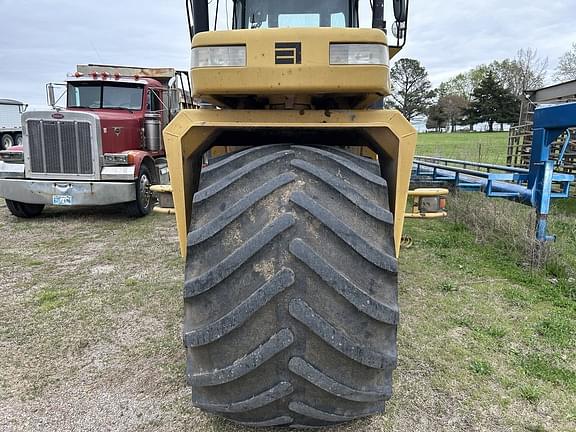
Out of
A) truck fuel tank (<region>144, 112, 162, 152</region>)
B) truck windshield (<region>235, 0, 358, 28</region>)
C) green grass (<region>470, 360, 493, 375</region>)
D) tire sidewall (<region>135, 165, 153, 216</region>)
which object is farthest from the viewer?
truck fuel tank (<region>144, 112, 162, 152</region>)

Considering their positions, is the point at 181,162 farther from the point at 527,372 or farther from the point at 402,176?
the point at 527,372

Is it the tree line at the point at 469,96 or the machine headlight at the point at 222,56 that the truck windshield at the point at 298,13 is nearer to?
the machine headlight at the point at 222,56

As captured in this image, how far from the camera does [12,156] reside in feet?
25.4

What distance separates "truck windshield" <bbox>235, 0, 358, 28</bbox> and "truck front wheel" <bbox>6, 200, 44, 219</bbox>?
657 centimetres

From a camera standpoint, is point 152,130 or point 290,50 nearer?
point 290,50

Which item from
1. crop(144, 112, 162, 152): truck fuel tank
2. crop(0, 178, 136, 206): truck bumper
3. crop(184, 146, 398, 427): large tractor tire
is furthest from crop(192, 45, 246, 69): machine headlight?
crop(144, 112, 162, 152): truck fuel tank

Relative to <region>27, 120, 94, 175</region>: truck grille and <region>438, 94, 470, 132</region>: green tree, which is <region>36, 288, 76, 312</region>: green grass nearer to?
<region>27, 120, 94, 175</region>: truck grille

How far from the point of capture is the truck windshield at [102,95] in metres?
8.79

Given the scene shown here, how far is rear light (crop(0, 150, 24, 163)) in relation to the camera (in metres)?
7.72

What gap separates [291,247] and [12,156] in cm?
772

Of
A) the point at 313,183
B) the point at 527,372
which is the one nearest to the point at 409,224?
the point at 527,372

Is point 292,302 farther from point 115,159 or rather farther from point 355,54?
point 115,159

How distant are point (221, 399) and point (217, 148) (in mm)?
1690

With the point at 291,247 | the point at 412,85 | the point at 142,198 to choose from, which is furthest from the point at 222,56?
the point at 412,85
